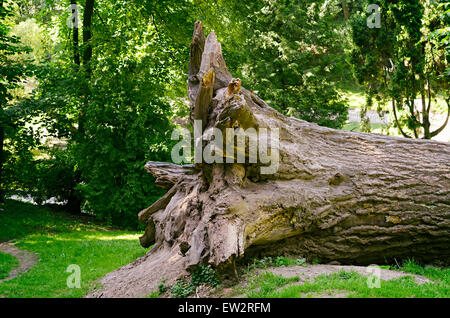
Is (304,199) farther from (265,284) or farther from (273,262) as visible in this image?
(265,284)

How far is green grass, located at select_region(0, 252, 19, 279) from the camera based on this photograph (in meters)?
8.15

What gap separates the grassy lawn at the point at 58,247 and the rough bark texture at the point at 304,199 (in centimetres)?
99

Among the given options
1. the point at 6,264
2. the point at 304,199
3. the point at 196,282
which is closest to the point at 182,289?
the point at 196,282

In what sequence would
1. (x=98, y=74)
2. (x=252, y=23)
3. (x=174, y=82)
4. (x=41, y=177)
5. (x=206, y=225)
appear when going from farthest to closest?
(x=252, y=23) < (x=174, y=82) < (x=41, y=177) < (x=98, y=74) < (x=206, y=225)

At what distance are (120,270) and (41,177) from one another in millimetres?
10350

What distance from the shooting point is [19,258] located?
962 cm

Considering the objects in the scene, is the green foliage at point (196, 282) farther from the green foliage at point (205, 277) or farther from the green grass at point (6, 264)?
the green grass at point (6, 264)

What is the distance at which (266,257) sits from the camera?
6273 mm

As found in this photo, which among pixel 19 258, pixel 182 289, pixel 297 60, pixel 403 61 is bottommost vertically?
pixel 19 258

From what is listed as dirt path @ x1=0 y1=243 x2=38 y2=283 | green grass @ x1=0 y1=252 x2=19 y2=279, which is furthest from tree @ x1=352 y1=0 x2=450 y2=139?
green grass @ x1=0 y1=252 x2=19 y2=279

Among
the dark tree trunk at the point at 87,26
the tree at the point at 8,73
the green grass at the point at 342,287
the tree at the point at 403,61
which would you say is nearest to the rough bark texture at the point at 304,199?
the green grass at the point at 342,287

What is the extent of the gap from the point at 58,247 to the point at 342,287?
27.0ft
